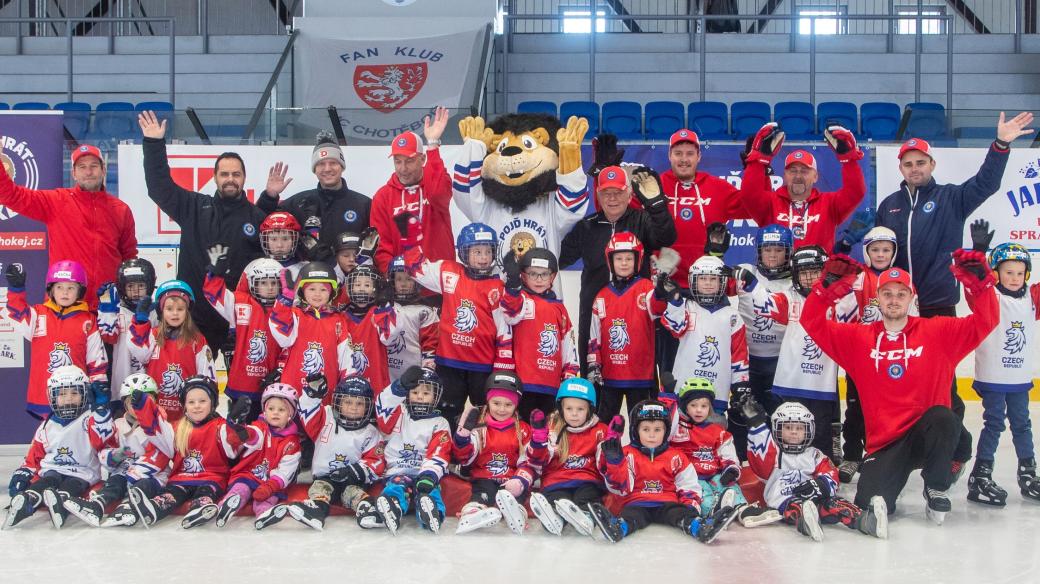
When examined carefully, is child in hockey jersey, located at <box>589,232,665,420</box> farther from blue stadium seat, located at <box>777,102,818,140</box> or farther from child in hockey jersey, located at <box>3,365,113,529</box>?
blue stadium seat, located at <box>777,102,818,140</box>

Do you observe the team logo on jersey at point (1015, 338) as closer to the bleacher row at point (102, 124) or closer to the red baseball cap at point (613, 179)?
the red baseball cap at point (613, 179)

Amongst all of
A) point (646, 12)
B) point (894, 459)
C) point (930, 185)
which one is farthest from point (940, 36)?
point (894, 459)

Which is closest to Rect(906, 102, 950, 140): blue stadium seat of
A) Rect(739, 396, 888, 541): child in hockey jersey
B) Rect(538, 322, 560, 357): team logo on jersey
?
Rect(739, 396, 888, 541): child in hockey jersey

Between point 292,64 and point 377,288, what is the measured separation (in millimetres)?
5670

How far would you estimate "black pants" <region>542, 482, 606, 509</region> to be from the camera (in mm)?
4747

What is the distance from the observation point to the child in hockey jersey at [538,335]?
5102 millimetres

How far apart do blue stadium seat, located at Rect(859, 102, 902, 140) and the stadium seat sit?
6.80 ft

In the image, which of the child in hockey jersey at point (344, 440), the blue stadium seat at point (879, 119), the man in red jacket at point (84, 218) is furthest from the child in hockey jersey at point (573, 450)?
the blue stadium seat at point (879, 119)

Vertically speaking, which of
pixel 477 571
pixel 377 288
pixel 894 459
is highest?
pixel 377 288

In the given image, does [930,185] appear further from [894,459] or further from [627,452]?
[627,452]

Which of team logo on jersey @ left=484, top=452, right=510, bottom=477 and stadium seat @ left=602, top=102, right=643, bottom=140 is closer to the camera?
team logo on jersey @ left=484, top=452, right=510, bottom=477

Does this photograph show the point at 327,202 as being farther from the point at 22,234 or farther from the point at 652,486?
the point at 652,486

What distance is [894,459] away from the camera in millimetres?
4730

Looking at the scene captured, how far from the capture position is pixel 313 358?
517 cm
